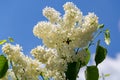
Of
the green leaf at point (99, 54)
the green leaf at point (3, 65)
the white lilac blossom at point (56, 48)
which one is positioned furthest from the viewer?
the green leaf at point (99, 54)

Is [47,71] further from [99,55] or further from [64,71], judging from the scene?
[99,55]

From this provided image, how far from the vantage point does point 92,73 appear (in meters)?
2.11

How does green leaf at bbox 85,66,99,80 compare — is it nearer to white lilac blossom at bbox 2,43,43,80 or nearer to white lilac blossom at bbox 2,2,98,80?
white lilac blossom at bbox 2,2,98,80

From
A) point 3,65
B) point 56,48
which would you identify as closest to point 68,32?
point 56,48

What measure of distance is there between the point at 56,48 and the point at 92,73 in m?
0.26

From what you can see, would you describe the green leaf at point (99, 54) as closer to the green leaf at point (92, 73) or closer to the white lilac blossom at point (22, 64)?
the green leaf at point (92, 73)

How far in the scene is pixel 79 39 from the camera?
198cm

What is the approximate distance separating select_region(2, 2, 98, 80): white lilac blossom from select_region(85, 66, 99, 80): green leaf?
156 millimetres

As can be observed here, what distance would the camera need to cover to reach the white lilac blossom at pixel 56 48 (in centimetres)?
194

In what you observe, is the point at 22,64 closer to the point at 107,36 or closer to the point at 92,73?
the point at 92,73

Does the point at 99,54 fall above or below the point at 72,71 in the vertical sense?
above

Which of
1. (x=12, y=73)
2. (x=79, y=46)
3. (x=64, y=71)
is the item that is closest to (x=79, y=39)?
(x=79, y=46)

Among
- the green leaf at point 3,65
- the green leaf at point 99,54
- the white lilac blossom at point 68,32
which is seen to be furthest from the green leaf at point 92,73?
the green leaf at point 3,65

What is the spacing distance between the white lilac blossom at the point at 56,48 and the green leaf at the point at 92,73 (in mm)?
156
